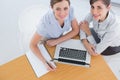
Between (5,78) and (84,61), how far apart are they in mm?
523

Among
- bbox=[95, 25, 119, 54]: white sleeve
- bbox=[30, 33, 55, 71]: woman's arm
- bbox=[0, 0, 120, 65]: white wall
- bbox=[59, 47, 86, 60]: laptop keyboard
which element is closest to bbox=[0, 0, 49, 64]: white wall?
bbox=[0, 0, 120, 65]: white wall

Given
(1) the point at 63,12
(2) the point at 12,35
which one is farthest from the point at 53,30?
(2) the point at 12,35

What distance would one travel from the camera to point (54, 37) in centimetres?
162

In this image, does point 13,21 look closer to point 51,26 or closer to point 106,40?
point 51,26

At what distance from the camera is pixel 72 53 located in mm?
1495

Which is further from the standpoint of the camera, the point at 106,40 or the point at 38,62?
the point at 106,40

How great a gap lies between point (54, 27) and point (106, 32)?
1.21 feet

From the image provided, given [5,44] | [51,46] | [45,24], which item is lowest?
[5,44]

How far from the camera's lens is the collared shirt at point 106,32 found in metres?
1.53

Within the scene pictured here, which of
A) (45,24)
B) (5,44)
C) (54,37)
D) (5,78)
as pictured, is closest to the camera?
(5,78)

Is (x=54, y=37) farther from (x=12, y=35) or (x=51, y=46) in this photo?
(x=12, y=35)

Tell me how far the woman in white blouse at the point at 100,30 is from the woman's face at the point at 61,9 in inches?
7.0

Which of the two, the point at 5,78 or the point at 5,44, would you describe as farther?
the point at 5,44

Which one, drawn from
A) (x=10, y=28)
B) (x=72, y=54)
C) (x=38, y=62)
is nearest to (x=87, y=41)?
(x=72, y=54)
